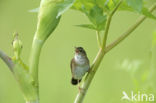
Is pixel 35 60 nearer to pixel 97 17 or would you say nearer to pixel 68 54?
pixel 97 17

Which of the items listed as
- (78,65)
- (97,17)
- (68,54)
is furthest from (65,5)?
(68,54)

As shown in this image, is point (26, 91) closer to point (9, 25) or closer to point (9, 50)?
point (9, 50)

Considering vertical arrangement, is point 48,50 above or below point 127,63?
below

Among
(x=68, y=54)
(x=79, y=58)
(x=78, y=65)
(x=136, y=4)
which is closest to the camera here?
(x=136, y=4)

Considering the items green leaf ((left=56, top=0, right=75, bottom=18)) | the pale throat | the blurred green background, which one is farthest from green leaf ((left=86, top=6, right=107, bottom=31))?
the blurred green background

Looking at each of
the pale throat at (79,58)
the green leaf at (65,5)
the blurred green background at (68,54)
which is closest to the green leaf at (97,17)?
the green leaf at (65,5)

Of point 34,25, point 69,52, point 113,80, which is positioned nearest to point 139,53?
point 113,80
